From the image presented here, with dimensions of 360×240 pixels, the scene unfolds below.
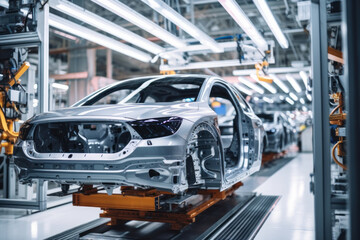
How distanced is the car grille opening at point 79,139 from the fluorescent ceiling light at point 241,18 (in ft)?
6.66

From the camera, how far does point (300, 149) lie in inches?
766

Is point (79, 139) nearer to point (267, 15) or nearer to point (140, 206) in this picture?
A: point (140, 206)

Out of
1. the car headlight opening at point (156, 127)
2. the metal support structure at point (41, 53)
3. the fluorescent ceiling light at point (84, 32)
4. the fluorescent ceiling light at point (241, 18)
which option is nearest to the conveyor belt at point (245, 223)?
the car headlight opening at point (156, 127)

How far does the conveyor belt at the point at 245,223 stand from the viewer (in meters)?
3.49

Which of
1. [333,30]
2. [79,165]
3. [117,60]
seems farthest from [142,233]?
[117,60]

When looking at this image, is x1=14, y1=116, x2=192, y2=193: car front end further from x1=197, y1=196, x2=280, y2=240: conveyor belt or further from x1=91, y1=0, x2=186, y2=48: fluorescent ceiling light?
x1=91, y1=0, x2=186, y2=48: fluorescent ceiling light

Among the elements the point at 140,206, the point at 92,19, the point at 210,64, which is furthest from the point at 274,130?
the point at 140,206

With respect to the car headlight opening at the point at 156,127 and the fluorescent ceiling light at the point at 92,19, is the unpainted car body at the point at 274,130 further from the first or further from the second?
the car headlight opening at the point at 156,127

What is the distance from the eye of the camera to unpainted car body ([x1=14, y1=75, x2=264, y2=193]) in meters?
2.68

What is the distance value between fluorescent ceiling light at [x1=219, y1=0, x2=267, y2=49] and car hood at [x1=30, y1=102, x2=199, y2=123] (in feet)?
5.50

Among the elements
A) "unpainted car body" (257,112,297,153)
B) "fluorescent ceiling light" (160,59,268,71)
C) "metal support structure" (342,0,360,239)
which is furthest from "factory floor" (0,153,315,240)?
"unpainted car body" (257,112,297,153)

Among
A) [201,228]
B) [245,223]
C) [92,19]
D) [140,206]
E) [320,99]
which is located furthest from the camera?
[92,19]

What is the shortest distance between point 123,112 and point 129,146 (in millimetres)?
321

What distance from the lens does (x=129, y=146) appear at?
273 cm
